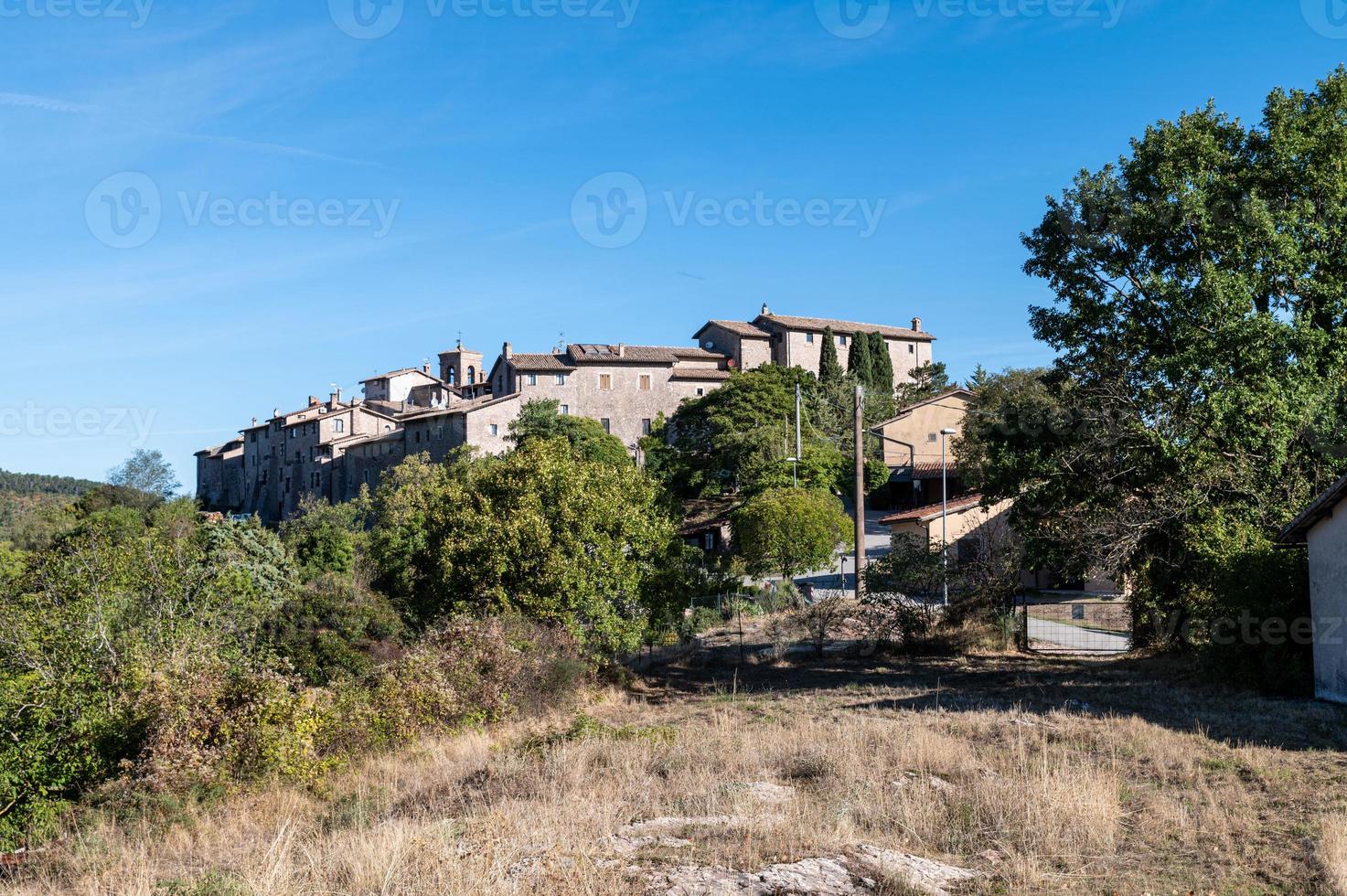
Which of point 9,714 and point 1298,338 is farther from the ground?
point 1298,338

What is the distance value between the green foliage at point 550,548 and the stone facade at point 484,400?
1839 inches

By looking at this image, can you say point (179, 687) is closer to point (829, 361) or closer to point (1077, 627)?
point (1077, 627)

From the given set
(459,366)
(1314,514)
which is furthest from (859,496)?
(459,366)

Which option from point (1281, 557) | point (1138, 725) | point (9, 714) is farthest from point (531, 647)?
point (1281, 557)

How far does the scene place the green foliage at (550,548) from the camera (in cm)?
2464

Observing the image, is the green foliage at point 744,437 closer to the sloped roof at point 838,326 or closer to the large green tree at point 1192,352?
the sloped roof at point 838,326

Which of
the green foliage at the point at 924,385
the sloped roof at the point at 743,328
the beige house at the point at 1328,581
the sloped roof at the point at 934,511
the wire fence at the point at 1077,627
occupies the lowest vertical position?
the wire fence at the point at 1077,627

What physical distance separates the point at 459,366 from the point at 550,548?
94.2 meters

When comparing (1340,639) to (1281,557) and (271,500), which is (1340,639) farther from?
(271,500)

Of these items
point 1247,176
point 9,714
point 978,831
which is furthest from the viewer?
point 1247,176

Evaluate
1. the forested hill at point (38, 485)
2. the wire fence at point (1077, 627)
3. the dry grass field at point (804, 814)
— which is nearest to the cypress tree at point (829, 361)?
the wire fence at point (1077, 627)

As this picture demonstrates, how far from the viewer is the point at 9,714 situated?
15.1 meters

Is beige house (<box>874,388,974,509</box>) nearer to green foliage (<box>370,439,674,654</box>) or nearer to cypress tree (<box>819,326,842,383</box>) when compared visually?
cypress tree (<box>819,326,842,383</box>)

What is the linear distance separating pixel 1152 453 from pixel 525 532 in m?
14.2
